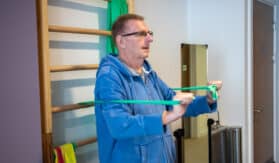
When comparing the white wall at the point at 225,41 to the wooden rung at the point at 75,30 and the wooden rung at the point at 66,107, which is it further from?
the wooden rung at the point at 66,107

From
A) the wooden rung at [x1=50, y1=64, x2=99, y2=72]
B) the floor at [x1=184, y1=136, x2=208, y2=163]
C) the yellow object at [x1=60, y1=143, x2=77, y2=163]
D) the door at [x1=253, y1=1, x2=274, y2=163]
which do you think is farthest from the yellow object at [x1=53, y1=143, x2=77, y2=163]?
the door at [x1=253, y1=1, x2=274, y2=163]

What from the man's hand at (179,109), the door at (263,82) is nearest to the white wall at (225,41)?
the door at (263,82)

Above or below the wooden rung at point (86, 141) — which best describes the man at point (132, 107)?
above

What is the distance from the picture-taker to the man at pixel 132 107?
4.40 ft

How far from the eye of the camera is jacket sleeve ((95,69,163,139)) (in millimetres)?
1332

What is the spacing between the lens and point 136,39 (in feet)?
5.21

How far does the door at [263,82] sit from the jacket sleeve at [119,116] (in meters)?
2.31

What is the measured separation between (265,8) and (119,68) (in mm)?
2681

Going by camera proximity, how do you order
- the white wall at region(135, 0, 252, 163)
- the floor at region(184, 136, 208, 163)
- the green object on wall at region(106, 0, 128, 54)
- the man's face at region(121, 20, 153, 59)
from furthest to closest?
the white wall at region(135, 0, 252, 163), the floor at region(184, 136, 208, 163), the green object on wall at region(106, 0, 128, 54), the man's face at region(121, 20, 153, 59)

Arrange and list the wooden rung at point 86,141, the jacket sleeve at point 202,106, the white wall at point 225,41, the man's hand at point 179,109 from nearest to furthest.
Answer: the man's hand at point 179,109 → the jacket sleeve at point 202,106 → the wooden rung at point 86,141 → the white wall at point 225,41

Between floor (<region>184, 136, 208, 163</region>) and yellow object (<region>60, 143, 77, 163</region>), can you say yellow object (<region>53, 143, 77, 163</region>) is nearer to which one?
yellow object (<region>60, 143, 77, 163</region>)

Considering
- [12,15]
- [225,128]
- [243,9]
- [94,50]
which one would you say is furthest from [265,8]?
[12,15]

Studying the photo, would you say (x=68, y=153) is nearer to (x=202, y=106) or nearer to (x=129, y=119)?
(x=129, y=119)

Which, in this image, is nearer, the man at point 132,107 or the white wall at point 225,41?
the man at point 132,107
